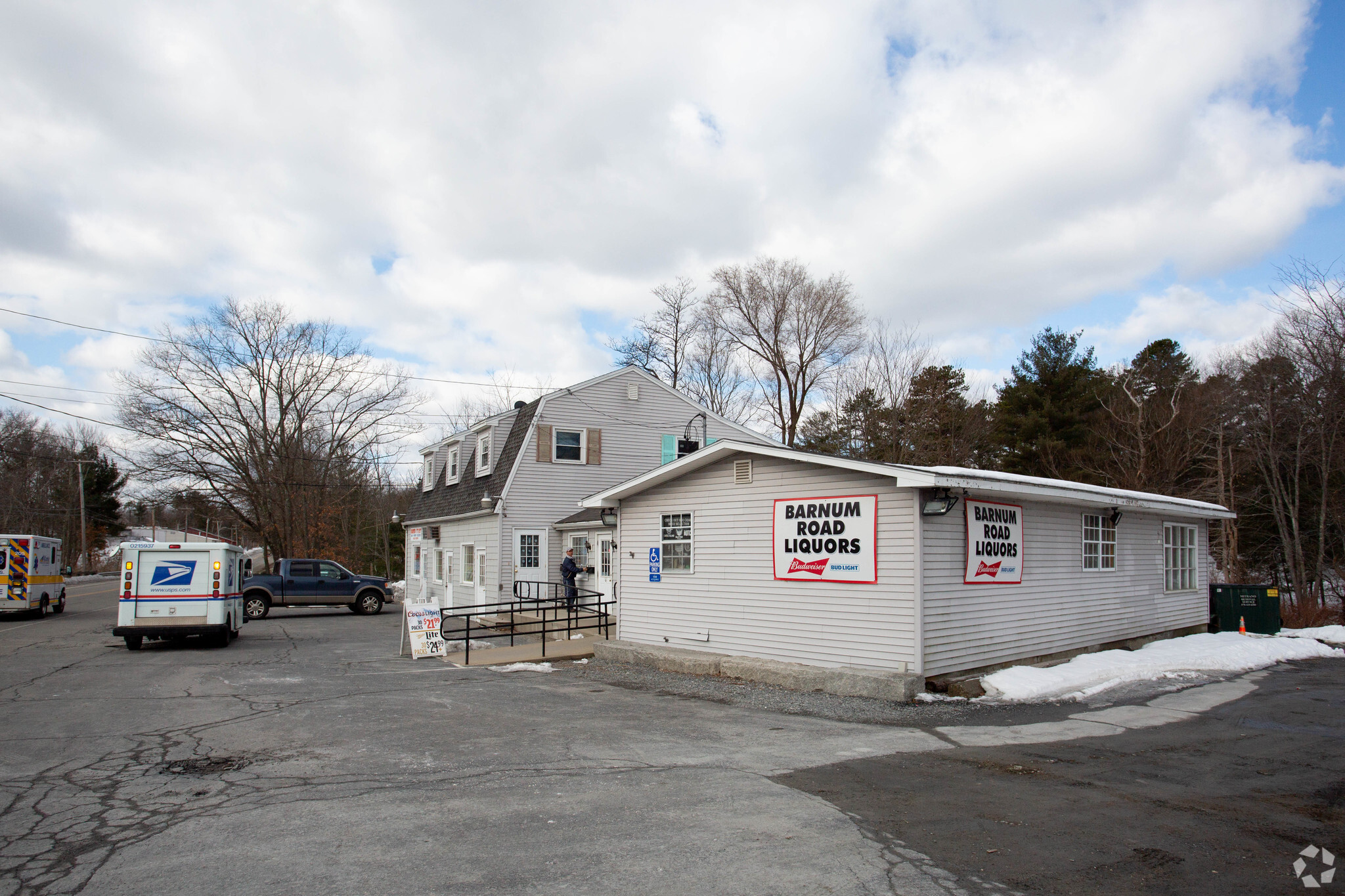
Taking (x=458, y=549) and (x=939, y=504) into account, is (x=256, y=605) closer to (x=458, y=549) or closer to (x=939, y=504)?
(x=458, y=549)

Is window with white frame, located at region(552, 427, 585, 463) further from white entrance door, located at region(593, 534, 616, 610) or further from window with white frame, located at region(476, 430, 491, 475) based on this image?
white entrance door, located at region(593, 534, 616, 610)

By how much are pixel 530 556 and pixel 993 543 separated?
14.5 metres

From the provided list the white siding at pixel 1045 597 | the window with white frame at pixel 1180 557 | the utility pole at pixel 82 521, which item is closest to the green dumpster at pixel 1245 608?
the window with white frame at pixel 1180 557

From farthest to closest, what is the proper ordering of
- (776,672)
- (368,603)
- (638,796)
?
(368,603), (776,672), (638,796)

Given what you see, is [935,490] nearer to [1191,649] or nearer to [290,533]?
[1191,649]

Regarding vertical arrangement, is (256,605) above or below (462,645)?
above

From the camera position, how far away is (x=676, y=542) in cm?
1402

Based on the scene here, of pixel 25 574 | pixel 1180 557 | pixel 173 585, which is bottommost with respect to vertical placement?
pixel 25 574

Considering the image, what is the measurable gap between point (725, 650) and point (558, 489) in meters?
11.8

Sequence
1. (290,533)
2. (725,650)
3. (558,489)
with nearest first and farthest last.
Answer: (725,650) → (558,489) → (290,533)

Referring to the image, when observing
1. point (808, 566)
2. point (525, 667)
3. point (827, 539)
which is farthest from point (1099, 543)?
point (525, 667)

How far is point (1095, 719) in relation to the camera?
9.24 meters

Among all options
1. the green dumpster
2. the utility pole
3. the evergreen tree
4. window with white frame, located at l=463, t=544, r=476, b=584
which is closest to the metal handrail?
window with white frame, located at l=463, t=544, r=476, b=584

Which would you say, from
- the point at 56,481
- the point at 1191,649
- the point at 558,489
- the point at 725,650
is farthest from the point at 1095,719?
the point at 56,481
